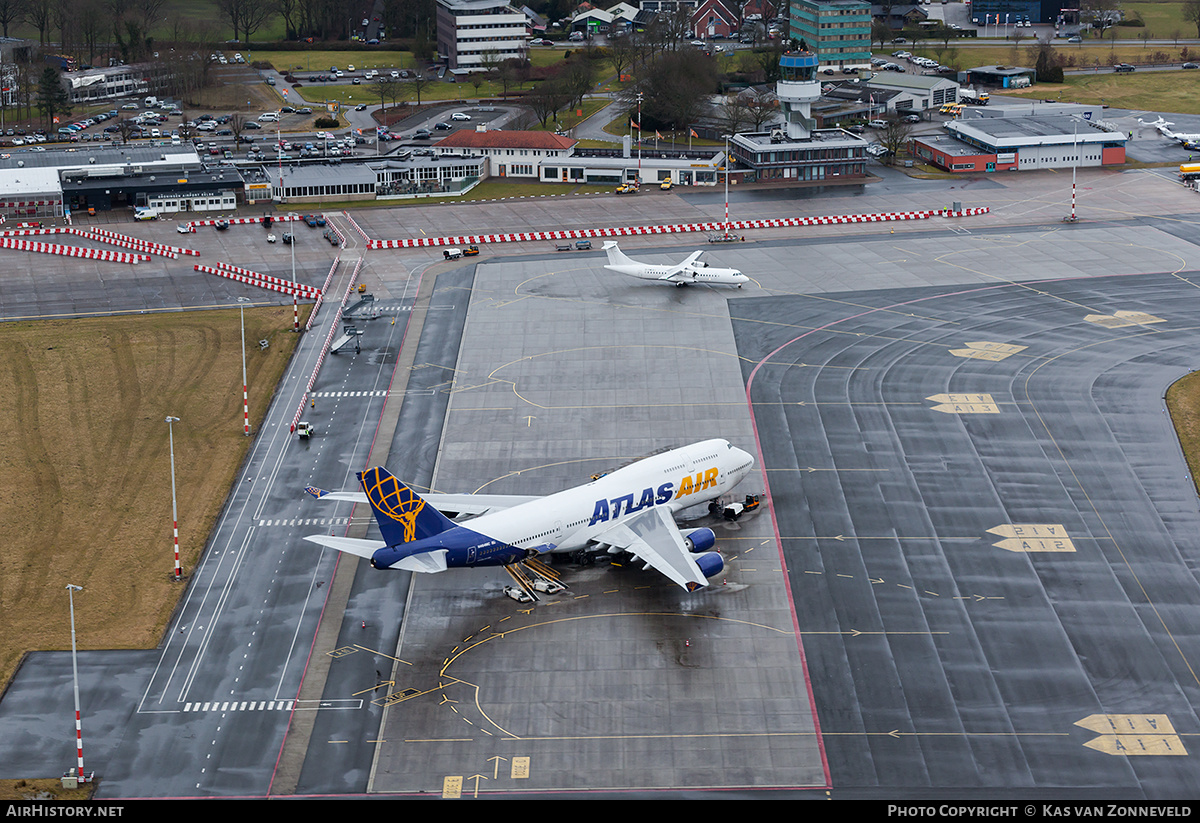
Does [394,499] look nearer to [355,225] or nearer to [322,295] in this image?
[322,295]

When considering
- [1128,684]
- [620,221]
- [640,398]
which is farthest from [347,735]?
[620,221]

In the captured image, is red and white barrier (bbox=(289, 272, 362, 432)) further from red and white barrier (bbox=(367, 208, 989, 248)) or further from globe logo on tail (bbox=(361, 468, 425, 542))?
globe logo on tail (bbox=(361, 468, 425, 542))

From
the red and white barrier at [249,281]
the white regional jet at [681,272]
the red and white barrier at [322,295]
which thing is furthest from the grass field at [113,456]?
the white regional jet at [681,272]

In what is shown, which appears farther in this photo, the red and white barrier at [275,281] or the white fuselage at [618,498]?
the red and white barrier at [275,281]

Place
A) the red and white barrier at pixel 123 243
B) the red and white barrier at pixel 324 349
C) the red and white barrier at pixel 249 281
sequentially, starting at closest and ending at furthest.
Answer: the red and white barrier at pixel 324 349 → the red and white barrier at pixel 249 281 → the red and white barrier at pixel 123 243

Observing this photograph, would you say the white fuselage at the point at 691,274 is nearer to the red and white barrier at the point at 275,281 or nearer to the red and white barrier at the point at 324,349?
the red and white barrier at the point at 324,349

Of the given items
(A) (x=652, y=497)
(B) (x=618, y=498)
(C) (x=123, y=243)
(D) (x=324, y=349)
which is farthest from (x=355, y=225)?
(B) (x=618, y=498)
